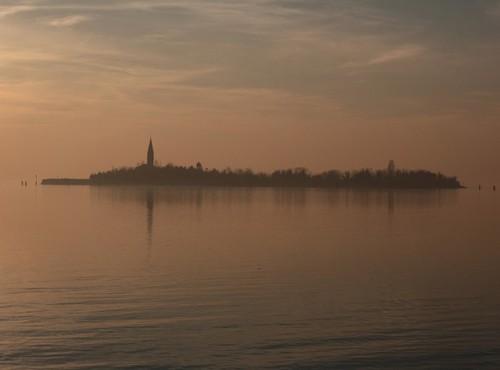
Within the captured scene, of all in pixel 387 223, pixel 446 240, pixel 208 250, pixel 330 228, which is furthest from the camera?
pixel 387 223

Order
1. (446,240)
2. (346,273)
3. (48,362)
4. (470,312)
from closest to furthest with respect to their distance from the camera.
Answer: (48,362)
(470,312)
(346,273)
(446,240)

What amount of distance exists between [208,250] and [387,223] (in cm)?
2365

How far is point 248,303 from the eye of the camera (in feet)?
62.3

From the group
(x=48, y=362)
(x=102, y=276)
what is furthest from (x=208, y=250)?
(x=48, y=362)

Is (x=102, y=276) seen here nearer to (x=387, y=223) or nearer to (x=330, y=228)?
(x=330, y=228)

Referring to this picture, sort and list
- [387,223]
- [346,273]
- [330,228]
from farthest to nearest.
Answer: [387,223] → [330,228] → [346,273]

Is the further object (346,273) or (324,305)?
(346,273)

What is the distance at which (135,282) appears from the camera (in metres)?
22.4

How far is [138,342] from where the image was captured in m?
14.5

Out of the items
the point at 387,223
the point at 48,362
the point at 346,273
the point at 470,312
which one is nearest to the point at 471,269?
the point at 346,273

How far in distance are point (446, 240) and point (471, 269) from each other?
11.8 metres

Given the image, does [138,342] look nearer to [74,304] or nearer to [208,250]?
[74,304]

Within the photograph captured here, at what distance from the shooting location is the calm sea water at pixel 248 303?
13.7 metres

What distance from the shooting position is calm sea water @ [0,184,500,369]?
541 inches
